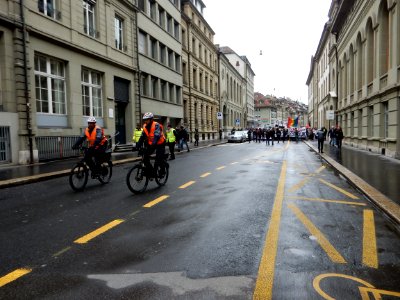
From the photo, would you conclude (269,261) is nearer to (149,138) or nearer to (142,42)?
(149,138)

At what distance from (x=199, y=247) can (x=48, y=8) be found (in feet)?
55.2

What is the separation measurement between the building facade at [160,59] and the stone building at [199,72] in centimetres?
288

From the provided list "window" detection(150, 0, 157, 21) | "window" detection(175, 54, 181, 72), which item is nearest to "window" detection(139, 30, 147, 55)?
"window" detection(150, 0, 157, 21)

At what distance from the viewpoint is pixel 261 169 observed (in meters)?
12.8

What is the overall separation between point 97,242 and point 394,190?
666 centimetres

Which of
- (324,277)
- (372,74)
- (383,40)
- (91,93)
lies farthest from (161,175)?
(372,74)

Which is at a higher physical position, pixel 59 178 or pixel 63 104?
pixel 63 104

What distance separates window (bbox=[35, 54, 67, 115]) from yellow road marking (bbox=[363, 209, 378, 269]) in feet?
49.6

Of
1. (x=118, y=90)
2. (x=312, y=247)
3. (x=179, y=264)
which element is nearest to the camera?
(x=179, y=264)

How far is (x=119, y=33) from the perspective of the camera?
24.1 metres

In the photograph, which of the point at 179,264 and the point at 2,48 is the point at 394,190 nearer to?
the point at 179,264

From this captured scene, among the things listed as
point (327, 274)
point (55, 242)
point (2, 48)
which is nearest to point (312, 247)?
point (327, 274)

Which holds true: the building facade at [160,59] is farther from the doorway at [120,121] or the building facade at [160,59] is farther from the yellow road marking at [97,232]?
the yellow road marking at [97,232]

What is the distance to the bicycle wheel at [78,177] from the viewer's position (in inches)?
337
